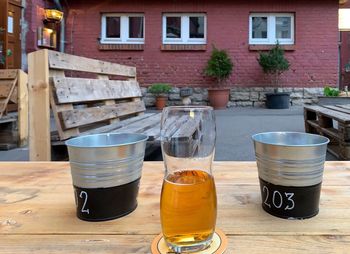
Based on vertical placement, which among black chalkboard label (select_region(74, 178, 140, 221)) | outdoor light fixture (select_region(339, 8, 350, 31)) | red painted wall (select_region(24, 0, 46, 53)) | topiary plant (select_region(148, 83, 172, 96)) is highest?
outdoor light fixture (select_region(339, 8, 350, 31))

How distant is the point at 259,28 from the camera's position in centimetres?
809

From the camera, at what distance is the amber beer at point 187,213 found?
0.48 m

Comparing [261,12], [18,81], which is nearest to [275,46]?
[261,12]

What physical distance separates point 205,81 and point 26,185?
24.4 ft

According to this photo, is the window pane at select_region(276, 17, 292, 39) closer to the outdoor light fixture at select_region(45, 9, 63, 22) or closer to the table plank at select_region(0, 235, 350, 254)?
the outdoor light fixture at select_region(45, 9, 63, 22)

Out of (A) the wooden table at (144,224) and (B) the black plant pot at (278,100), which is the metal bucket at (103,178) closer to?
(A) the wooden table at (144,224)

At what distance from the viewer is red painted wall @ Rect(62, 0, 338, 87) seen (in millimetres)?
7883

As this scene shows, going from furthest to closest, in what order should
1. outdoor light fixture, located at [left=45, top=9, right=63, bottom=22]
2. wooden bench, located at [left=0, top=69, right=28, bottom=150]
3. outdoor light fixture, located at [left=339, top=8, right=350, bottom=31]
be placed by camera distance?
outdoor light fixture, located at [left=339, top=8, right=350, bottom=31] < outdoor light fixture, located at [left=45, top=9, right=63, bottom=22] < wooden bench, located at [left=0, top=69, right=28, bottom=150]

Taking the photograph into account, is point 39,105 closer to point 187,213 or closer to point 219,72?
point 187,213

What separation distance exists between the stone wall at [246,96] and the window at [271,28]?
44.5 inches

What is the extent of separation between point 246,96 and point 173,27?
2.38 meters

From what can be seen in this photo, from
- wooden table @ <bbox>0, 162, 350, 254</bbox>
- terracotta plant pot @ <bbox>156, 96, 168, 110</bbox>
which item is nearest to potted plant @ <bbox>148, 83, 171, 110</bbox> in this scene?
terracotta plant pot @ <bbox>156, 96, 168, 110</bbox>

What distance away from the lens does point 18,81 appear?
12.3 feet

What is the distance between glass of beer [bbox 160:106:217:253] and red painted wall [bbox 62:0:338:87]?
7.60m
